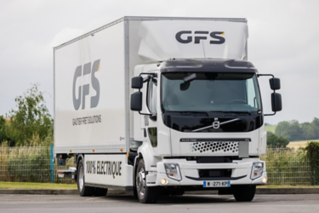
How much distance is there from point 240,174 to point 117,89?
11.8ft

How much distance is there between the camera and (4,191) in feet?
Answer: 73.4

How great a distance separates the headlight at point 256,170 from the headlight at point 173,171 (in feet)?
5.01

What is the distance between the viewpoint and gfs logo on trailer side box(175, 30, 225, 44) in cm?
1574

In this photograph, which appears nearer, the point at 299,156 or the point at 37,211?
the point at 37,211

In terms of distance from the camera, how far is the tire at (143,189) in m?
15.3

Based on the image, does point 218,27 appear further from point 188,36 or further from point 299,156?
point 299,156

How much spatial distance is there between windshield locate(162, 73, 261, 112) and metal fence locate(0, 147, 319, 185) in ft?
30.3

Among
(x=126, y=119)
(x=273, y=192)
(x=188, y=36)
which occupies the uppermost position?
(x=188, y=36)

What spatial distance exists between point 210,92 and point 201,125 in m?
0.77

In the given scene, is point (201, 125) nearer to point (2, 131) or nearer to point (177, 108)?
point (177, 108)

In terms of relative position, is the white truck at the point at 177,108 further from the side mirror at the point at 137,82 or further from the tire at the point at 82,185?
the tire at the point at 82,185

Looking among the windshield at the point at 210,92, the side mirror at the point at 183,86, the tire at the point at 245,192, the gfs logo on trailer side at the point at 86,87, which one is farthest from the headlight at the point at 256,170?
the gfs logo on trailer side at the point at 86,87

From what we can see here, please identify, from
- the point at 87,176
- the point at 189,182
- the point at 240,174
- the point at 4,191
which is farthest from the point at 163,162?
the point at 4,191

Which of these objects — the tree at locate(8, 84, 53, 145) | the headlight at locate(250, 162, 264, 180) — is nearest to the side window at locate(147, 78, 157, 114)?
the headlight at locate(250, 162, 264, 180)
